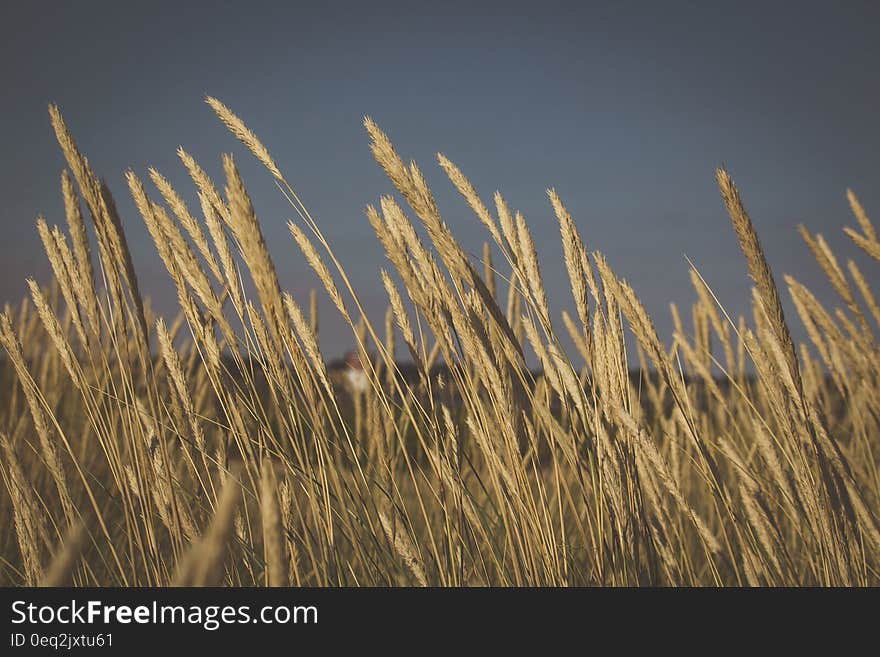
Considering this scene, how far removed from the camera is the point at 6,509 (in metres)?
1.86

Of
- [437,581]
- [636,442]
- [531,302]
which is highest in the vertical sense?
[531,302]

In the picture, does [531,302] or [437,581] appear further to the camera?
[437,581]

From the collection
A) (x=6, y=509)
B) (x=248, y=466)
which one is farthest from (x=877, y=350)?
(x=6, y=509)

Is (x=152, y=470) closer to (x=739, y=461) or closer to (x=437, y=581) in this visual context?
(x=437, y=581)

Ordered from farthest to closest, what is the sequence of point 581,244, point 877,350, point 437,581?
point 877,350 → point 437,581 → point 581,244

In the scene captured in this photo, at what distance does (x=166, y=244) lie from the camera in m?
0.91
